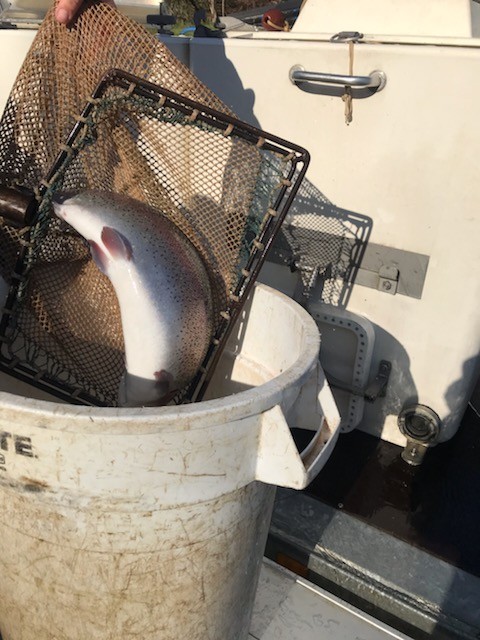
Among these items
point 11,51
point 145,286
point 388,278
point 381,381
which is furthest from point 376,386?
point 11,51

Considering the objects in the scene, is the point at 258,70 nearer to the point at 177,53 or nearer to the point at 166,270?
the point at 177,53

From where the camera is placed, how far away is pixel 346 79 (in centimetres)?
196

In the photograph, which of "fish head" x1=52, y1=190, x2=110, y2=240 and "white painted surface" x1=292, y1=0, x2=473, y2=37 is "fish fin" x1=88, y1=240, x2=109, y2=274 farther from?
"white painted surface" x1=292, y1=0, x2=473, y2=37

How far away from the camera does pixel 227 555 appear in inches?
48.7

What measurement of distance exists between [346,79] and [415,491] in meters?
1.75

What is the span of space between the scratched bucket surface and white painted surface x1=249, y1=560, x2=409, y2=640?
0.41 metres

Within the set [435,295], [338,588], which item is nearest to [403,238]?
[435,295]

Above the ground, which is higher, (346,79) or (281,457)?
(346,79)

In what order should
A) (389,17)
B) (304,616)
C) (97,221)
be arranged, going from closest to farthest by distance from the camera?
(97,221)
(304,616)
(389,17)

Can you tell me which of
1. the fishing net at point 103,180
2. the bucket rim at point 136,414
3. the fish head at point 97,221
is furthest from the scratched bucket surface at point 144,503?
the fish head at point 97,221

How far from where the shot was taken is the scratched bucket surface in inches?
38.9

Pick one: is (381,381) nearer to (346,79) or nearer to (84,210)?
(346,79)

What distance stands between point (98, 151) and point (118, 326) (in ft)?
1.98

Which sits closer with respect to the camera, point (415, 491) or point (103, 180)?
point (103, 180)
